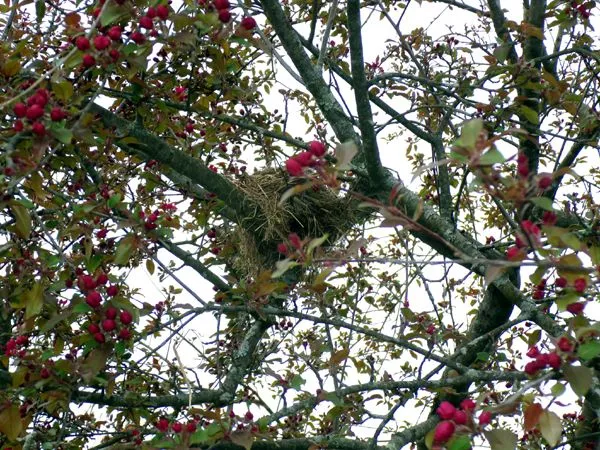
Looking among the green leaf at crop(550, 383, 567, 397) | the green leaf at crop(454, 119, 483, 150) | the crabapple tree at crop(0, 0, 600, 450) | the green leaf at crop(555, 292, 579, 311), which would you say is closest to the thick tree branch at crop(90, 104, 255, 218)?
the crabapple tree at crop(0, 0, 600, 450)

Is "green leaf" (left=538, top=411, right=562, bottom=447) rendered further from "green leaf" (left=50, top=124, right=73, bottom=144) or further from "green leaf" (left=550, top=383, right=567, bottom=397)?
"green leaf" (left=50, top=124, right=73, bottom=144)

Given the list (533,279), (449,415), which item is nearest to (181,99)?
(533,279)

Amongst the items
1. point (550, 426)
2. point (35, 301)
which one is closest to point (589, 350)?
point (550, 426)

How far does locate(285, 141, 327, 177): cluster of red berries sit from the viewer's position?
1875 mm

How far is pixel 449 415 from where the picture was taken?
1.90m

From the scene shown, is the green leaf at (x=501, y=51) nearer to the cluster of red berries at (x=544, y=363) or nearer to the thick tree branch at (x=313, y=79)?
the thick tree branch at (x=313, y=79)

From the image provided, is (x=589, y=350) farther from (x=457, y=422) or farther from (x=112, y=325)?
(x=112, y=325)

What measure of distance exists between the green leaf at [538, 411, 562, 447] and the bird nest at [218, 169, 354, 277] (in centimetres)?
264

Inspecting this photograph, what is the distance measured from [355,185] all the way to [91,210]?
191 centimetres

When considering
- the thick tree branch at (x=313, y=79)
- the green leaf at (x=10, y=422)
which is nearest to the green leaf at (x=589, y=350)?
the green leaf at (x=10, y=422)

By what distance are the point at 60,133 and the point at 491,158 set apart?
49.3 inches

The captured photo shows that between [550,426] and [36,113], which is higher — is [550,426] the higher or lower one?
the lower one

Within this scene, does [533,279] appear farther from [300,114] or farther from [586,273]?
[300,114]

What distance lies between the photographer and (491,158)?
176 cm
